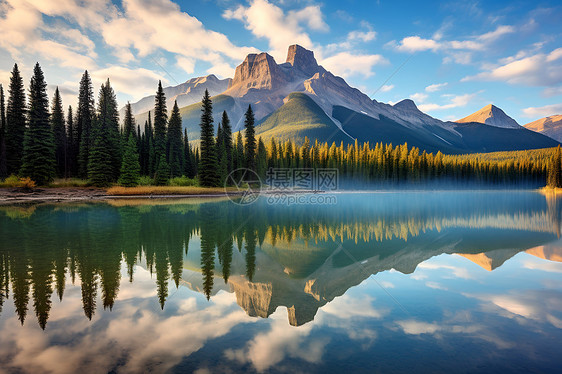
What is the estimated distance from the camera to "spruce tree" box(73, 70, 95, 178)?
64.4m

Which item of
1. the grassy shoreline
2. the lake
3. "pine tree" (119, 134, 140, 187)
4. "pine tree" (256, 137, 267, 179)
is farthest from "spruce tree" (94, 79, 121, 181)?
the lake

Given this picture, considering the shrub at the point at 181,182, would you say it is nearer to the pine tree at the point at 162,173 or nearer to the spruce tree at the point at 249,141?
the pine tree at the point at 162,173

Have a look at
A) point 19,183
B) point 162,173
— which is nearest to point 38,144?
point 19,183

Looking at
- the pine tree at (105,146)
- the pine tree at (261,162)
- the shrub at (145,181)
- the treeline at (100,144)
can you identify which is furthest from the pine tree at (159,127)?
the pine tree at (261,162)

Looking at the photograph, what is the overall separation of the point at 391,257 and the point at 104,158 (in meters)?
60.1

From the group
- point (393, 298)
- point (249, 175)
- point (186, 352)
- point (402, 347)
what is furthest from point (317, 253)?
point (249, 175)

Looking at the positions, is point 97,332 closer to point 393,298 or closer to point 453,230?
point 393,298

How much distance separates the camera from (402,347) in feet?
21.3

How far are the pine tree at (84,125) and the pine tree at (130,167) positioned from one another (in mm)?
11068

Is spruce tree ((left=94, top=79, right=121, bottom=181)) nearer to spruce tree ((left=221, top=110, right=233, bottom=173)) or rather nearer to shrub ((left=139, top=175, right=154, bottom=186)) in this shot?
shrub ((left=139, top=175, right=154, bottom=186))

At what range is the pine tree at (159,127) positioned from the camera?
6512cm

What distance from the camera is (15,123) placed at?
60.1 meters

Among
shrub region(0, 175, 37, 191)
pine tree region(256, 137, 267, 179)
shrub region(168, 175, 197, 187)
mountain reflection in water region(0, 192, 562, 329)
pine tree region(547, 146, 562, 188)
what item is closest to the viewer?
mountain reflection in water region(0, 192, 562, 329)

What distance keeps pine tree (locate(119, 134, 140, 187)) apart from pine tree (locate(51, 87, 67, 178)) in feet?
64.9
